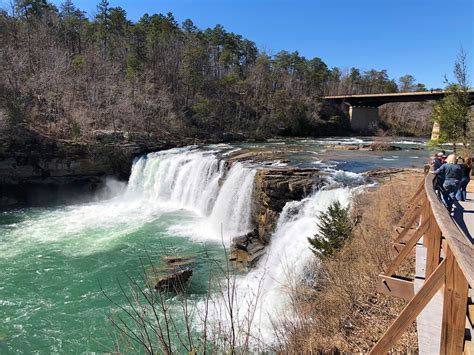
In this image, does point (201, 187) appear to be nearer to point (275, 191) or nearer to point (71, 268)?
point (275, 191)

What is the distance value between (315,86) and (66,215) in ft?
177

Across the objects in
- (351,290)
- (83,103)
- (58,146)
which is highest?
(83,103)

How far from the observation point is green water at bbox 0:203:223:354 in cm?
889

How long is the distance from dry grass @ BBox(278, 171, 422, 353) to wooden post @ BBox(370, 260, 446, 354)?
105 centimetres

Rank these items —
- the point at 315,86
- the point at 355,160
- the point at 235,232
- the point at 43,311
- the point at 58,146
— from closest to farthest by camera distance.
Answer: the point at 43,311 → the point at 235,232 → the point at 355,160 → the point at 58,146 → the point at 315,86

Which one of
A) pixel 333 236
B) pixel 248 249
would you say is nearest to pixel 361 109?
pixel 248 249

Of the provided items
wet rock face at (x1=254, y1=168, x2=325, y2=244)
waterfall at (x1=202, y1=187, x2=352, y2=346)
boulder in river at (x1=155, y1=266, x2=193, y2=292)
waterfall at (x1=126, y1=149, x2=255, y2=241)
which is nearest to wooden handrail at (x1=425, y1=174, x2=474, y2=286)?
waterfall at (x1=202, y1=187, x2=352, y2=346)

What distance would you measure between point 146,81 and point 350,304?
127 ft

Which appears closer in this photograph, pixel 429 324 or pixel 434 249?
pixel 429 324

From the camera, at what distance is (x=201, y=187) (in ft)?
65.3

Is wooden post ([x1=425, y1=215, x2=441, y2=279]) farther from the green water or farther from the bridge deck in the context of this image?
the green water

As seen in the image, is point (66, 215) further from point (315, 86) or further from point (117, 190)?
point (315, 86)

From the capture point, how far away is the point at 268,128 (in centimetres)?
4556

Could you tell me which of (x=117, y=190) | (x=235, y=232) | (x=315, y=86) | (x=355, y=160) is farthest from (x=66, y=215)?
(x=315, y=86)
